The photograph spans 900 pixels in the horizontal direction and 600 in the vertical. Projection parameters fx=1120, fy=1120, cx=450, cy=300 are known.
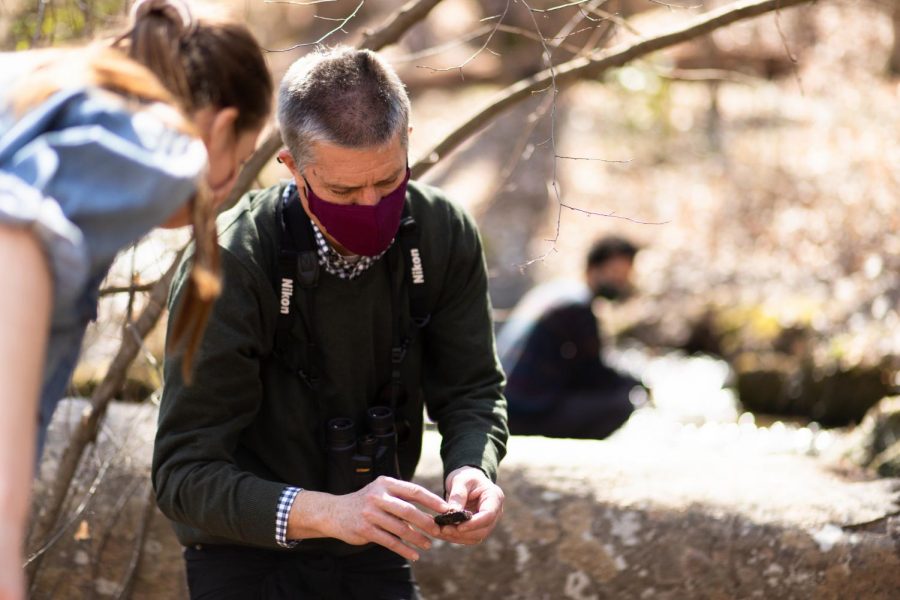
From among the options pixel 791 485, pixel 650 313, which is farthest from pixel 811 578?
pixel 650 313

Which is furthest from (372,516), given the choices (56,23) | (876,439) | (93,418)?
(876,439)

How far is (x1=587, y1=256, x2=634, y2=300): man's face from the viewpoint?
6.54m

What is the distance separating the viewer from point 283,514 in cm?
231

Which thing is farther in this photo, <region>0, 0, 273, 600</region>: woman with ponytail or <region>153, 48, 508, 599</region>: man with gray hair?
<region>153, 48, 508, 599</region>: man with gray hair

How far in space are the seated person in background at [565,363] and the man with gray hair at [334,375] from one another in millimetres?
3389

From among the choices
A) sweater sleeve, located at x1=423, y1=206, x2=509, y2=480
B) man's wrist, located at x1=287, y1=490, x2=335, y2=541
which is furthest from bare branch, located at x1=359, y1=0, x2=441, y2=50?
man's wrist, located at x1=287, y1=490, x2=335, y2=541

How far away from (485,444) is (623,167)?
1018 centimetres

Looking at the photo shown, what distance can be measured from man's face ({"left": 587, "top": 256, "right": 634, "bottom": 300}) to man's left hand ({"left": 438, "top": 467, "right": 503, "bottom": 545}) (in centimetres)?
411

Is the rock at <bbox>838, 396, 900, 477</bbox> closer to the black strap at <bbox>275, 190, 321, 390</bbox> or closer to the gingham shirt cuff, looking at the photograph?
the black strap at <bbox>275, 190, 321, 390</bbox>

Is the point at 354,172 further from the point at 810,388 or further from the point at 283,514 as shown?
the point at 810,388

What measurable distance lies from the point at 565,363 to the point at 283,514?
4121 mm

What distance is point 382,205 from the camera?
8.05 ft

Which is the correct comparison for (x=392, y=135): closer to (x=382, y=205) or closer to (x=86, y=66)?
(x=382, y=205)

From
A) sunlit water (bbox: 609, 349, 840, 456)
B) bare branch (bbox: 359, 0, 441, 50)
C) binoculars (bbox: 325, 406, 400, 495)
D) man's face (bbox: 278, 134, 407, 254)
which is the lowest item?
sunlit water (bbox: 609, 349, 840, 456)
